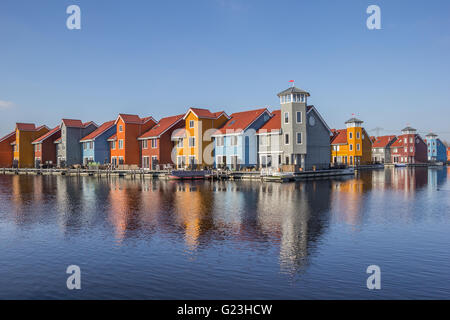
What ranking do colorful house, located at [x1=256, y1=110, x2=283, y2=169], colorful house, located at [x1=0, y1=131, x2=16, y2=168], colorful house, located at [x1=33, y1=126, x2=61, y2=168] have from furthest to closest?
colorful house, located at [x1=0, y1=131, x2=16, y2=168]
colorful house, located at [x1=33, y1=126, x2=61, y2=168]
colorful house, located at [x1=256, y1=110, x2=283, y2=169]

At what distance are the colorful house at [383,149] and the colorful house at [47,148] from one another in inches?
4063

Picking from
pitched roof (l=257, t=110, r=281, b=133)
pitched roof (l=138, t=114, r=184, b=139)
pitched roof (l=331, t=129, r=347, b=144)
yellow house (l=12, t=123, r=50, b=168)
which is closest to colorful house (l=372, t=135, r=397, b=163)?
pitched roof (l=331, t=129, r=347, b=144)

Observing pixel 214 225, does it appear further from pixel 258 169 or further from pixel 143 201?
pixel 258 169

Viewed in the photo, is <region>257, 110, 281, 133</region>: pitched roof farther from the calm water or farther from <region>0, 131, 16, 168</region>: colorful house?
<region>0, 131, 16, 168</region>: colorful house

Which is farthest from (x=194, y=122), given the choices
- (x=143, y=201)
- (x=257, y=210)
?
(x=257, y=210)

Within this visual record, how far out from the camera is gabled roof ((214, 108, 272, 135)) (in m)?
69.2

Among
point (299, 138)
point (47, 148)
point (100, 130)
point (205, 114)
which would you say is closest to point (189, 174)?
point (205, 114)

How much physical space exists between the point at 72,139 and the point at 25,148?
73.6 ft

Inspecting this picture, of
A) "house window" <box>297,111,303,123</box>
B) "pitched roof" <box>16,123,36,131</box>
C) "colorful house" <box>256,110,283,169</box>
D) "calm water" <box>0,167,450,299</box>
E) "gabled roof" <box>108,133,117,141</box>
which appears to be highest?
"pitched roof" <box>16,123,36,131</box>

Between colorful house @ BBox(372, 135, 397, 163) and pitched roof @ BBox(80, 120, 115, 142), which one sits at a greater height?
pitched roof @ BBox(80, 120, 115, 142)

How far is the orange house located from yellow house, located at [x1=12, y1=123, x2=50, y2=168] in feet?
126

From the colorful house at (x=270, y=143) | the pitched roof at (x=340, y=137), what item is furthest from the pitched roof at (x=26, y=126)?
the pitched roof at (x=340, y=137)

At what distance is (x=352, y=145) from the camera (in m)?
103
